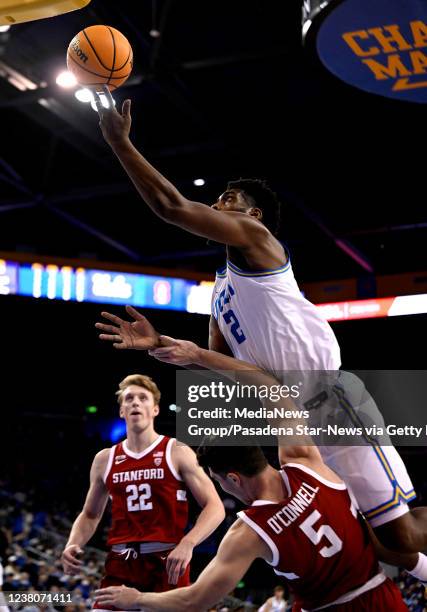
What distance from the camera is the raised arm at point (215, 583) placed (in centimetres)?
361

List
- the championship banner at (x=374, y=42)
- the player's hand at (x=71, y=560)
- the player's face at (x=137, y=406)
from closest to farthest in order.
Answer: the player's hand at (x=71, y=560), the player's face at (x=137, y=406), the championship banner at (x=374, y=42)

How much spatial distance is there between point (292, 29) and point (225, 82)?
2.36m

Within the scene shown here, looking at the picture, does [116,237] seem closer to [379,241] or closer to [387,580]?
[379,241]

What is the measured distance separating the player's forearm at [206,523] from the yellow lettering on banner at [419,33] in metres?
5.51

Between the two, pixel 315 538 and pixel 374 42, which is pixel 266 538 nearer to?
pixel 315 538

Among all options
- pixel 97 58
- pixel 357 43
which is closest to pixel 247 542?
pixel 97 58

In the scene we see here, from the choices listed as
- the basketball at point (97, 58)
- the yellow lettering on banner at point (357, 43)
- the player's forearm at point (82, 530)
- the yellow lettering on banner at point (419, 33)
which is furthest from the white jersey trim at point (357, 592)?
the yellow lettering on banner at point (419, 33)

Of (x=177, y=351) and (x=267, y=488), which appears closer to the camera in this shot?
(x=267, y=488)

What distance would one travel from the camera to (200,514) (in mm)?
5699

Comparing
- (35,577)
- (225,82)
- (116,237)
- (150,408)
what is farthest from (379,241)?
(150,408)

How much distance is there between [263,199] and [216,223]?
2.33 feet

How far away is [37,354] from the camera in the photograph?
70.8 ft

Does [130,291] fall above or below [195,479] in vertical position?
above

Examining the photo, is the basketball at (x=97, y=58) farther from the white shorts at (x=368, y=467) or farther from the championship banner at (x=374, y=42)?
the championship banner at (x=374, y=42)
